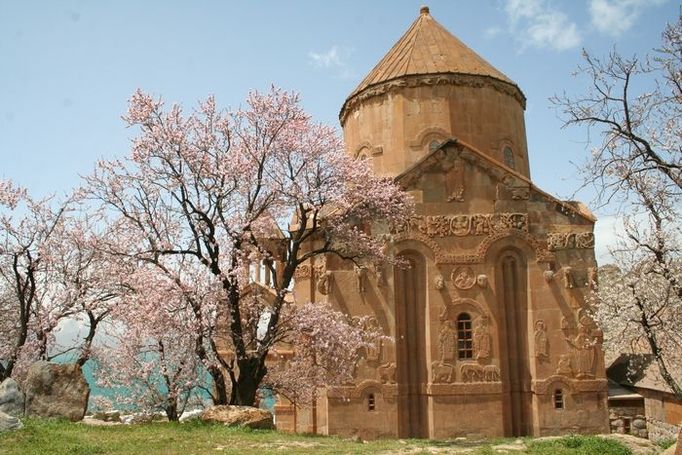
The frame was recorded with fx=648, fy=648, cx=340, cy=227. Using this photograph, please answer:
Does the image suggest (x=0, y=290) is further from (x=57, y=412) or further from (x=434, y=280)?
(x=434, y=280)

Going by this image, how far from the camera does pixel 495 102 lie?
23.9 metres

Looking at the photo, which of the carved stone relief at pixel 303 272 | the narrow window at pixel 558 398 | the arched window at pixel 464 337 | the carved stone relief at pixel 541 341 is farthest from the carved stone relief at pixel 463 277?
the carved stone relief at pixel 303 272

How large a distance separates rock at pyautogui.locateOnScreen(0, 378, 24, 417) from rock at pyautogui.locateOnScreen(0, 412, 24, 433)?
0.86 m

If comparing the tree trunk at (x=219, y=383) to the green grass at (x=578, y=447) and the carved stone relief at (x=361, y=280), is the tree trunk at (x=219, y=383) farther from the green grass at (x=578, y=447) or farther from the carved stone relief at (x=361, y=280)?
the green grass at (x=578, y=447)

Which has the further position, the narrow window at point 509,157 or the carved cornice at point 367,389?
the narrow window at point 509,157

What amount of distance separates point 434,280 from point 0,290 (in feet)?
47.3

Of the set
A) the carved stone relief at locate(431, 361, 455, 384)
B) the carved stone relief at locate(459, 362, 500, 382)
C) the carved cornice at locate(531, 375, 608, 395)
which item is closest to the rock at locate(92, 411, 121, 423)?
the carved stone relief at locate(431, 361, 455, 384)

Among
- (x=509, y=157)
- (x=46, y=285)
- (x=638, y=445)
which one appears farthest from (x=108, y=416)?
(x=638, y=445)

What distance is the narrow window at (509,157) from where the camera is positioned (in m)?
23.7

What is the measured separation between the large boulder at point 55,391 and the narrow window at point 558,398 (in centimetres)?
1277

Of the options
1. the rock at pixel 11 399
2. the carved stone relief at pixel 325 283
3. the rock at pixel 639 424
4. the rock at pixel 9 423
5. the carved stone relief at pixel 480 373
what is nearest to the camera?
the rock at pixel 9 423

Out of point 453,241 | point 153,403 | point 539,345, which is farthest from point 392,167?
point 153,403

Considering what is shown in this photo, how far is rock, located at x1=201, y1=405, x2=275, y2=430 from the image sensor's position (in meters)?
13.7

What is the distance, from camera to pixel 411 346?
63.8 ft
